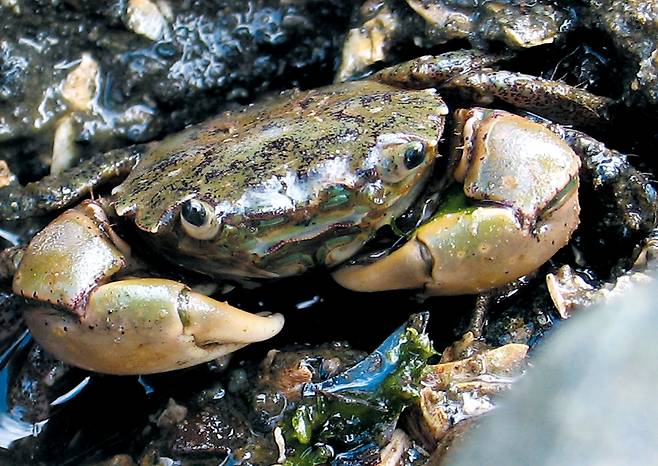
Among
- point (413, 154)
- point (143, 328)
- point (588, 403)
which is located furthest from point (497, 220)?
point (143, 328)

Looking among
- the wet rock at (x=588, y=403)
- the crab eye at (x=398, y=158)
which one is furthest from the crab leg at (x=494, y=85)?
the wet rock at (x=588, y=403)

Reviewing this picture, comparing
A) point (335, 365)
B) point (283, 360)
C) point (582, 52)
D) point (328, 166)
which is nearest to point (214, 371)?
point (283, 360)

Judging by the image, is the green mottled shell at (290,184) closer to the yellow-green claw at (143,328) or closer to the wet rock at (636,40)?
the yellow-green claw at (143,328)

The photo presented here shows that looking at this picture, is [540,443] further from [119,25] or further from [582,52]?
[119,25]

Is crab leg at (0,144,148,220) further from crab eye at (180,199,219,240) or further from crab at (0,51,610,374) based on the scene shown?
crab eye at (180,199,219,240)

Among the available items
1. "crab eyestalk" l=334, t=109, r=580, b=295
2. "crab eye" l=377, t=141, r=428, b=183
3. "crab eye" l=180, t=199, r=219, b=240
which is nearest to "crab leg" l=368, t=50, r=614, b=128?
"crab eyestalk" l=334, t=109, r=580, b=295
